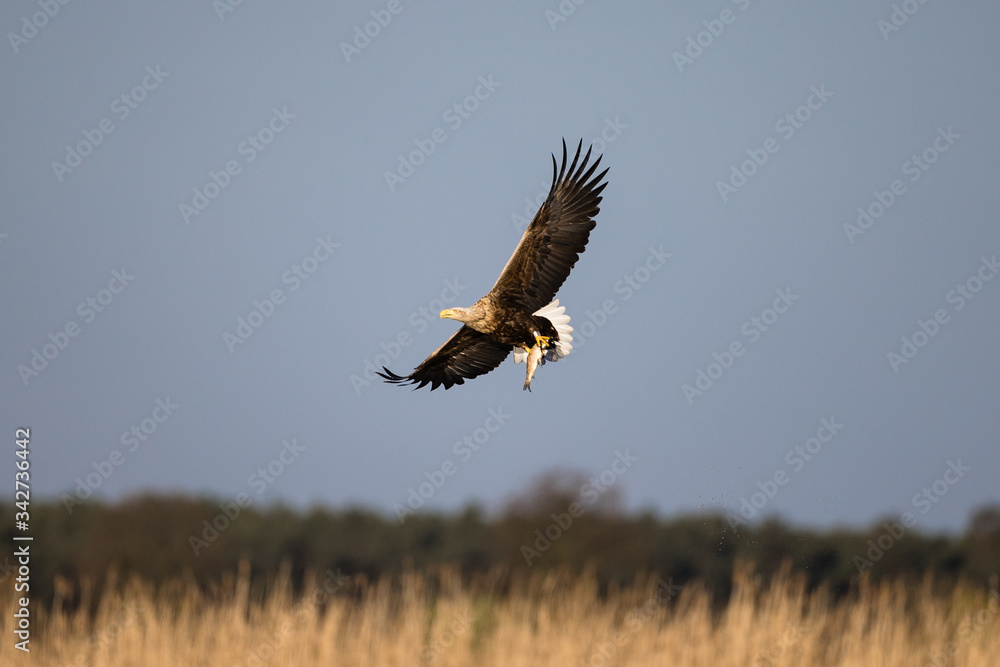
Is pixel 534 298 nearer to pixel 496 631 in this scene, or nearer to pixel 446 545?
pixel 496 631

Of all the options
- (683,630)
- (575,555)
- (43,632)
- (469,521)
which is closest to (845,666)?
(683,630)

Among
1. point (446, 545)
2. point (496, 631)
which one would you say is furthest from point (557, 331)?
point (446, 545)

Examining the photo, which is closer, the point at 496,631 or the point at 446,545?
the point at 496,631

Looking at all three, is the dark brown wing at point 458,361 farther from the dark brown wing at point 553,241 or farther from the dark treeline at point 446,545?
the dark treeline at point 446,545

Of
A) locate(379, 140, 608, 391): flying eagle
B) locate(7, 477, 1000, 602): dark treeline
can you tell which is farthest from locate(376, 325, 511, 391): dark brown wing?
locate(7, 477, 1000, 602): dark treeline

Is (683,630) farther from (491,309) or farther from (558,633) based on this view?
(491,309)

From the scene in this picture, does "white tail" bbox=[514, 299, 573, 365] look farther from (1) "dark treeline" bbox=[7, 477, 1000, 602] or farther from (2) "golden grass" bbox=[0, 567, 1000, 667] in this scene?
(1) "dark treeline" bbox=[7, 477, 1000, 602]

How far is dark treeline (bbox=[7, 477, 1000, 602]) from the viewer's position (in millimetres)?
17719

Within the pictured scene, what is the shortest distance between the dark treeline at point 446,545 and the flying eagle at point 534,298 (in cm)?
754

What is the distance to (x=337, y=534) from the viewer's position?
2200 centimetres

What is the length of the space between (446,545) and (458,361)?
13.2 metres

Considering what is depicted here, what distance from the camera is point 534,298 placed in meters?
8.78

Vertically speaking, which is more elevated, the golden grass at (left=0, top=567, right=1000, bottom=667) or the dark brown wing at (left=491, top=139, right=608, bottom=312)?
the dark brown wing at (left=491, top=139, right=608, bottom=312)

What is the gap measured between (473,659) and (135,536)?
28.8 feet
